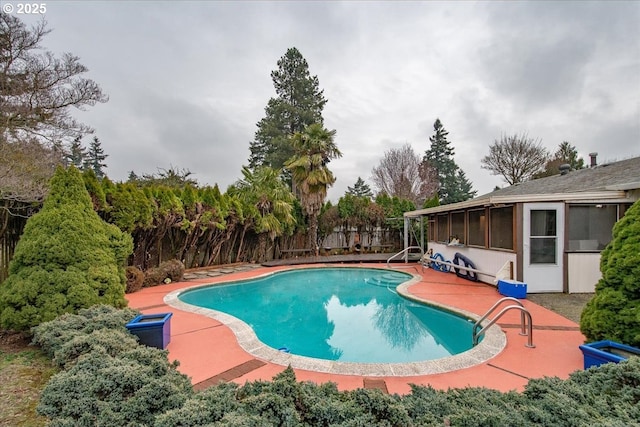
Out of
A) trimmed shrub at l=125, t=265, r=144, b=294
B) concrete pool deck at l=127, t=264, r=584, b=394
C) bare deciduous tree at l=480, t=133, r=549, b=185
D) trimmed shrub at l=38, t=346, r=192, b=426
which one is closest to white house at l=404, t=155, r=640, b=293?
concrete pool deck at l=127, t=264, r=584, b=394

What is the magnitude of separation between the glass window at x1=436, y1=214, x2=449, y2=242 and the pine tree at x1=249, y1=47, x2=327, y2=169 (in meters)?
14.8

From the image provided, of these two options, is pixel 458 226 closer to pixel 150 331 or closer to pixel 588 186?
pixel 588 186

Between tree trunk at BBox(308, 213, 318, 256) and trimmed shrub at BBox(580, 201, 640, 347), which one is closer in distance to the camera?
trimmed shrub at BBox(580, 201, 640, 347)

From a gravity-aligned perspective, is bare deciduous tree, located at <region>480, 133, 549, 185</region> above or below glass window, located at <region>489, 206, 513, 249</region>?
above

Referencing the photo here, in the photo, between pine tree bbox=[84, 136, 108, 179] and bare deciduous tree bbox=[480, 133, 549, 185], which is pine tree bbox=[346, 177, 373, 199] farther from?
pine tree bbox=[84, 136, 108, 179]

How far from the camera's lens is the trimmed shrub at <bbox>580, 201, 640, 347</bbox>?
3.39 metres

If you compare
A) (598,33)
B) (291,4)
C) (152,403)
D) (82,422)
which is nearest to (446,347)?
(152,403)

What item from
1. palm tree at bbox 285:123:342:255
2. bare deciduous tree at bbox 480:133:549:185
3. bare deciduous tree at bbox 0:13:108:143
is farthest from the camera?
bare deciduous tree at bbox 480:133:549:185

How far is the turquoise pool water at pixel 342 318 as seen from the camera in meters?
5.14

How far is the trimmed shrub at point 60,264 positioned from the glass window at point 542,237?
945 cm

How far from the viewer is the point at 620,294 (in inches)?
139

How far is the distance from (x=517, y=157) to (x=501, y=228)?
19525 mm

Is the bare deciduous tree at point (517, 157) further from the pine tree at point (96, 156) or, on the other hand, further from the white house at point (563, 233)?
the pine tree at point (96, 156)

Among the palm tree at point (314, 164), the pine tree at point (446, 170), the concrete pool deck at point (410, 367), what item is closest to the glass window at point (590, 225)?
the concrete pool deck at point (410, 367)
